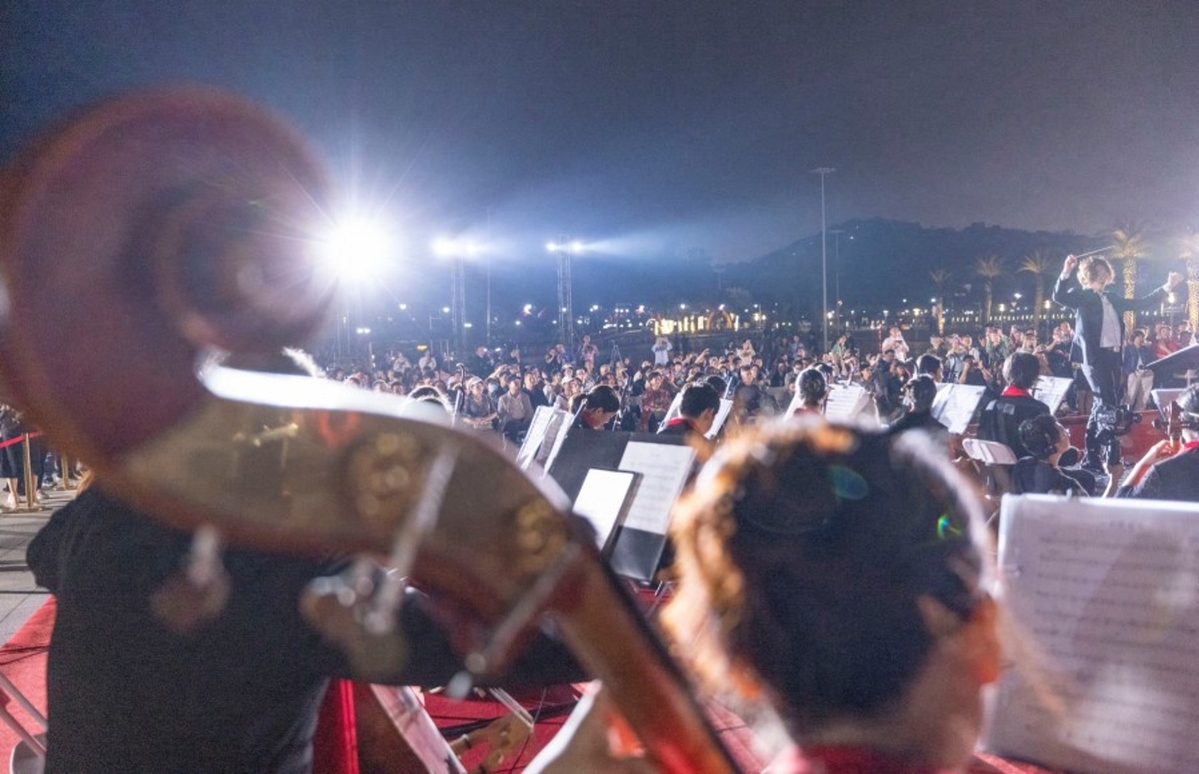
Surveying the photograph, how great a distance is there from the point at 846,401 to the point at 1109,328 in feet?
10.6

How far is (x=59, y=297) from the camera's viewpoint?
2.56 ft

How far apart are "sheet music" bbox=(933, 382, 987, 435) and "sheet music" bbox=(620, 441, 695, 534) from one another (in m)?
4.50

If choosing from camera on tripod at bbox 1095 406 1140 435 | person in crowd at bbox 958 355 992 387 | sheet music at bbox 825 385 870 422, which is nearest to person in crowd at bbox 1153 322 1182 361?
person in crowd at bbox 958 355 992 387

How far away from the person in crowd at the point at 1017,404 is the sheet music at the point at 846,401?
1.12 metres

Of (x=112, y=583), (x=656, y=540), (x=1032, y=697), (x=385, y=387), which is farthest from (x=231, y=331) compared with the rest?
(x=385, y=387)

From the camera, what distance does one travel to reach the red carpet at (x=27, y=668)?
394 cm

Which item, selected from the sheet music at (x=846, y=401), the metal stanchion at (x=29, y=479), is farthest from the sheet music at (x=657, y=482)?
the metal stanchion at (x=29, y=479)

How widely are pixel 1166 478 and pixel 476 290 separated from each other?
230 ft

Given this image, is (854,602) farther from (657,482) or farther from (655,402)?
(655,402)

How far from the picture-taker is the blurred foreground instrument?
0.76 metres

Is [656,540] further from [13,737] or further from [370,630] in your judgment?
[13,737]

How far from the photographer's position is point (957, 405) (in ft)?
25.8

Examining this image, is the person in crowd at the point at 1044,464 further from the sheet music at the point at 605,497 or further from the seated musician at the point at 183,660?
the seated musician at the point at 183,660

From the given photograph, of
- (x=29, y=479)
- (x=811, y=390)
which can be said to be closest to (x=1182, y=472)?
(x=811, y=390)
